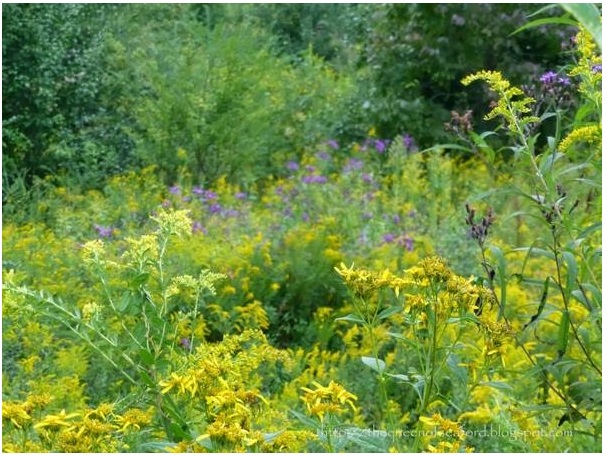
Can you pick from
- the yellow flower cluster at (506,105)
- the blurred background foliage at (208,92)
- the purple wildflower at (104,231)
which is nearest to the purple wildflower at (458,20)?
the blurred background foliage at (208,92)

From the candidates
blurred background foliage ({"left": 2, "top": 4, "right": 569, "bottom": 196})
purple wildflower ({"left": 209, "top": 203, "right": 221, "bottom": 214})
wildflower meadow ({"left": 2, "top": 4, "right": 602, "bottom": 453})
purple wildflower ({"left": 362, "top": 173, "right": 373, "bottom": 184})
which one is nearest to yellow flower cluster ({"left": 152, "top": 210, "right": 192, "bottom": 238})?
wildflower meadow ({"left": 2, "top": 4, "right": 602, "bottom": 453})

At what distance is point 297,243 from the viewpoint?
5035 millimetres

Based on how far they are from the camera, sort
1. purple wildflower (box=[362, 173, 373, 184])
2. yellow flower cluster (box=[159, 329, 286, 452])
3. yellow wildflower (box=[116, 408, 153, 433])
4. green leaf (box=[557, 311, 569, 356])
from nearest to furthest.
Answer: yellow flower cluster (box=[159, 329, 286, 452]) → yellow wildflower (box=[116, 408, 153, 433]) → green leaf (box=[557, 311, 569, 356]) → purple wildflower (box=[362, 173, 373, 184])

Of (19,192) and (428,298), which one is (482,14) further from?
(428,298)

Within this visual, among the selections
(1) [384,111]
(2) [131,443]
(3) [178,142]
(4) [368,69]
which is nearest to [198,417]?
(2) [131,443]

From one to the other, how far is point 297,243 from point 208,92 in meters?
4.01

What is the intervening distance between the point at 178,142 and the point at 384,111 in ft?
6.71

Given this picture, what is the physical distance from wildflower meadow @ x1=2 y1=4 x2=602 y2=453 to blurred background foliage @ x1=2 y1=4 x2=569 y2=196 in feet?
0.10

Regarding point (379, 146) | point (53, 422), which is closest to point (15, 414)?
point (53, 422)

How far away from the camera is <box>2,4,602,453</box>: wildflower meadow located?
2.08m

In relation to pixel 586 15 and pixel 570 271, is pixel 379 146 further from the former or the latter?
pixel 586 15

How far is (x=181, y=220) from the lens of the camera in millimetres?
2414

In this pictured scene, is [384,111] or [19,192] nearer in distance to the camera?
[19,192]

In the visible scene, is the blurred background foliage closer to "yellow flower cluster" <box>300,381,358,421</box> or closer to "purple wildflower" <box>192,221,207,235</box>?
"purple wildflower" <box>192,221,207,235</box>
